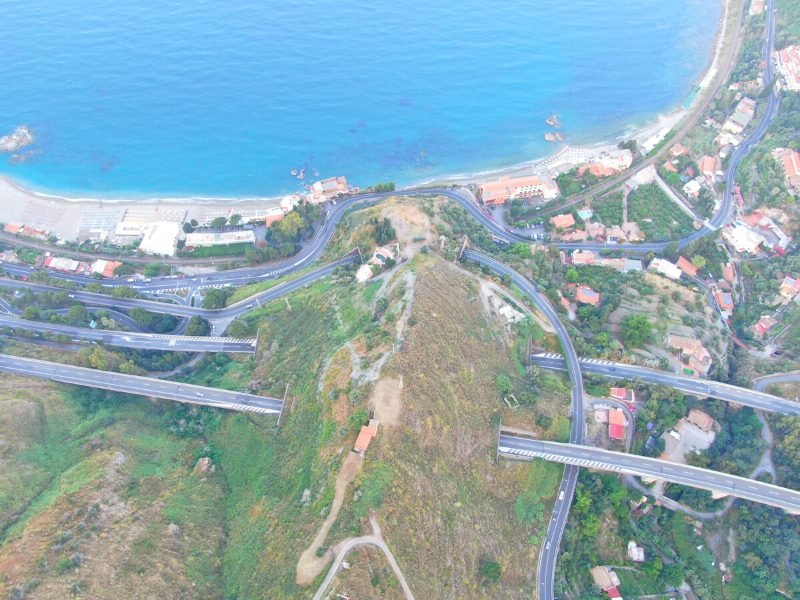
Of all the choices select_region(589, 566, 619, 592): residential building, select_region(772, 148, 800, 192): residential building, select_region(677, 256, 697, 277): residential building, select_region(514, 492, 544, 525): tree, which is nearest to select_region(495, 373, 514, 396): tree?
select_region(514, 492, 544, 525): tree

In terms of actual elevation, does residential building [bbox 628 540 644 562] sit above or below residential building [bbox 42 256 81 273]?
below

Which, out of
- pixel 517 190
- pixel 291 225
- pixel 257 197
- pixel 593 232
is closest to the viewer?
pixel 291 225

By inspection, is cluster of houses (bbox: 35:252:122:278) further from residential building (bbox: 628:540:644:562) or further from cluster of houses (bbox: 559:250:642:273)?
residential building (bbox: 628:540:644:562)

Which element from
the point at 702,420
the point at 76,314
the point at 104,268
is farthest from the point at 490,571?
the point at 104,268

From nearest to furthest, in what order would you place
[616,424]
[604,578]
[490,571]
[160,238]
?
[490,571]
[604,578]
[616,424]
[160,238]

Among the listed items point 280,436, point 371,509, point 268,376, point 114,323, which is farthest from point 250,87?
point 371,509

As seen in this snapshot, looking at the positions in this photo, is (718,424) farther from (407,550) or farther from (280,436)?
(280,436)

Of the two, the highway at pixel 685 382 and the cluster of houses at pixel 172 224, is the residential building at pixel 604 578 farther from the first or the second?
the cluster of houses at pixel 172 224

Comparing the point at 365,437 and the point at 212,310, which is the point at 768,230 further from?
the point at 212,310
